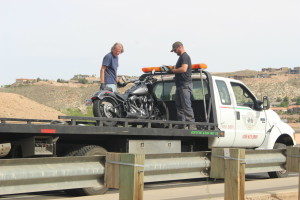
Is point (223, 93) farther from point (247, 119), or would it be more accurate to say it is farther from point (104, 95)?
point (104, 95)

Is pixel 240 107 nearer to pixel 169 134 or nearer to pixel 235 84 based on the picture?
pixel 235 84

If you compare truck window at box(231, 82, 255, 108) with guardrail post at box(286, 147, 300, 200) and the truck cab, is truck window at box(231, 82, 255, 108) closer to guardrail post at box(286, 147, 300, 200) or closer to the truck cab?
the truck cab

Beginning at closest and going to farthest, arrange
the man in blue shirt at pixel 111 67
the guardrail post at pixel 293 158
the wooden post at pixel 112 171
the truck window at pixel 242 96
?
the wooden post at pixel 112 171 → the guardrail post at pixel 293 158 → the man in blue shirt at pixel 111 67 → the truck window at pixel 242 96

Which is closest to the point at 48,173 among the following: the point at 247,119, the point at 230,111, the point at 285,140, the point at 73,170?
the point at 73,170

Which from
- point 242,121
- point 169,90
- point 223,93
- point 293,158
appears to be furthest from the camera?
point 169,90

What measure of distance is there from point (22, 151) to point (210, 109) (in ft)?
15.0

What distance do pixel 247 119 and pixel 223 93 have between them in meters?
0.87

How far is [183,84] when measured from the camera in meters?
12.3

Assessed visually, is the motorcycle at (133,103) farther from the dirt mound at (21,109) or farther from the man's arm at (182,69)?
the dirt mound at (21,109)

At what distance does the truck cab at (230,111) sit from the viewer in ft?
41.2

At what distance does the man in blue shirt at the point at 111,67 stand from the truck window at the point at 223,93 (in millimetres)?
2193

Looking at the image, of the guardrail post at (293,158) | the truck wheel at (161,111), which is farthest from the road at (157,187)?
the guardrail post at (293,158)

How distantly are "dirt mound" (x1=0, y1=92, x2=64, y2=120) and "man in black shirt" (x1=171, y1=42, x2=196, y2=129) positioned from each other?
2989 centimetres

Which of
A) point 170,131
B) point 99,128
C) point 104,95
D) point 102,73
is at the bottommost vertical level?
point 170,131
